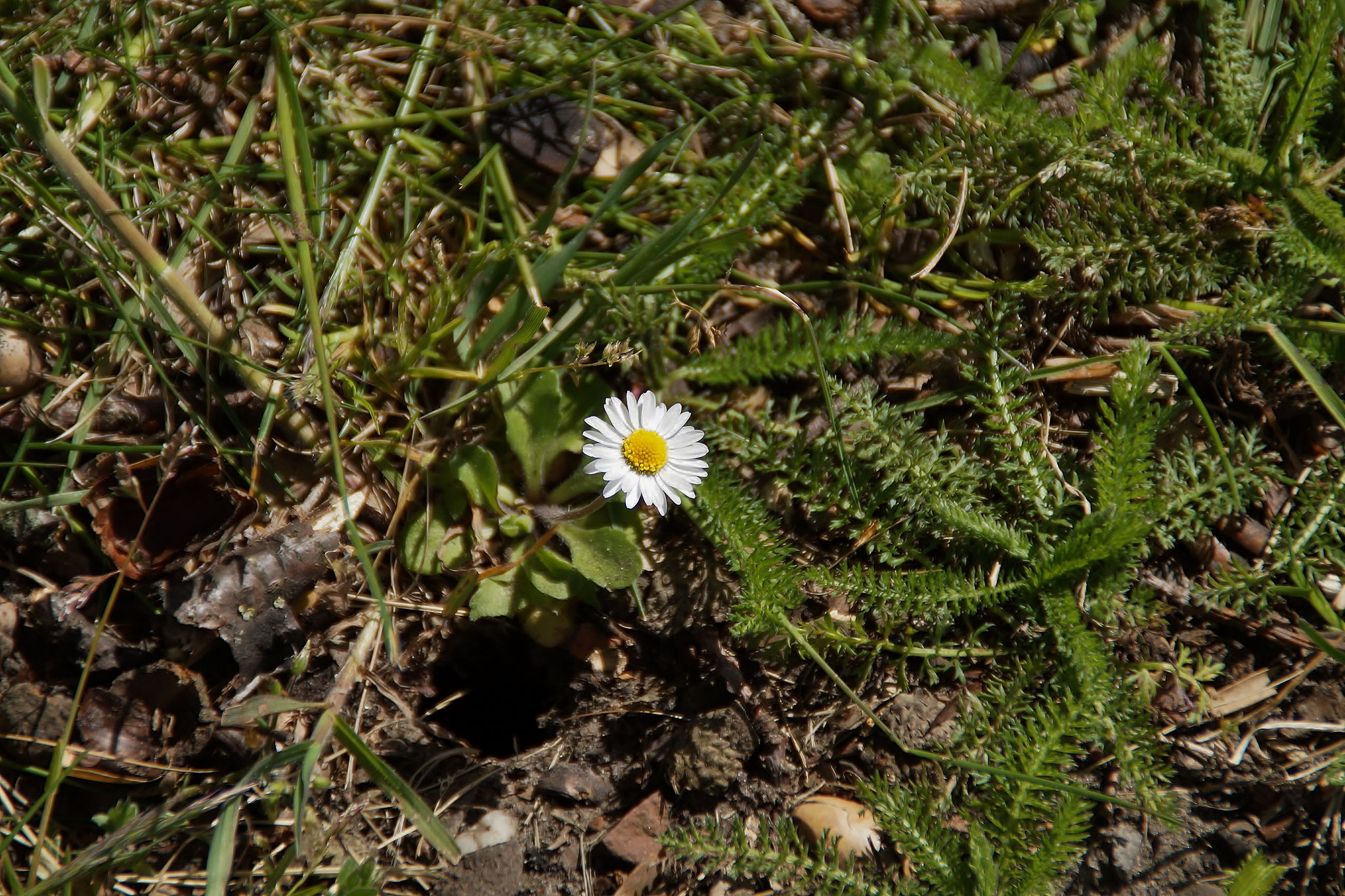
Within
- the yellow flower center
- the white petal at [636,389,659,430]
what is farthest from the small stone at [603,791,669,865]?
the white petal at [636,389,659,430]

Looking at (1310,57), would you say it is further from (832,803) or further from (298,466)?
(298,466)

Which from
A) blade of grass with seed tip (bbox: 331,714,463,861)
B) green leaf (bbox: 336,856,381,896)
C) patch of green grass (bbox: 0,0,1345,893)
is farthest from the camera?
patch of green grass (bbox: 0,0,1345,893)

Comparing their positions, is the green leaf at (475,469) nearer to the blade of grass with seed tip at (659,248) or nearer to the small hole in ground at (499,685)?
the small hole in ground at (499,685)

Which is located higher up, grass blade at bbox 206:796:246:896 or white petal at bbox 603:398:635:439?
white petal at bbox 603:398:635:439

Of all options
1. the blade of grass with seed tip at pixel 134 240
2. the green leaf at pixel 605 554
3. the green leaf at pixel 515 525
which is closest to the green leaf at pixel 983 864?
the green leaf at pixel 605 554

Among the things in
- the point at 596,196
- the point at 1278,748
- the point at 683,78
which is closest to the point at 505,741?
the point at 596,196

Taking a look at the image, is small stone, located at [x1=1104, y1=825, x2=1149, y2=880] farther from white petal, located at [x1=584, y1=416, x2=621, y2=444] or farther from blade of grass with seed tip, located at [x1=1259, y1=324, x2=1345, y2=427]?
white petal, located at [x1=584, y1=416, x2=621, y2=444]
